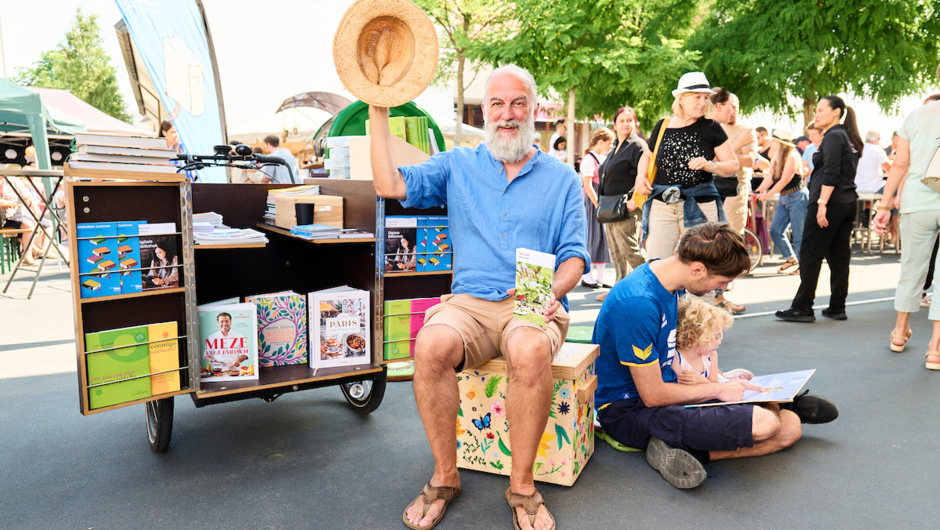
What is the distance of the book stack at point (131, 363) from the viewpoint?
96.8 inches

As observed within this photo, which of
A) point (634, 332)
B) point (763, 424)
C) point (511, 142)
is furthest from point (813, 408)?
point (511, 142)

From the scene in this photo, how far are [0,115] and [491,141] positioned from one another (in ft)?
29.0

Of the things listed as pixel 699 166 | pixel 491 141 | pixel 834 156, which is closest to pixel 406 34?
pixel 491 141

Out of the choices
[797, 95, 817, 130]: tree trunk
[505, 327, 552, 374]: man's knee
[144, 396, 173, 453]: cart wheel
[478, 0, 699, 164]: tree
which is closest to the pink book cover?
[505, 327, 552, 374]: man's knee

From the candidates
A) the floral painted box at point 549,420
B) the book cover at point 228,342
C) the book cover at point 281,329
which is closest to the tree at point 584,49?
the book cover at point 281,329

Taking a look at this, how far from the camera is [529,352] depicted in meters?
2.35

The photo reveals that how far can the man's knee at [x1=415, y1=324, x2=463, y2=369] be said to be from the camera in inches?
95.5

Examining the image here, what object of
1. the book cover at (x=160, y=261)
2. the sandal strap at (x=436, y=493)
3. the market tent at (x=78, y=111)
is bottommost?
the sandal strap at (x=436, y=493)

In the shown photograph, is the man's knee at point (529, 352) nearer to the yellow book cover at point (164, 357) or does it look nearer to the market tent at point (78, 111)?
the yellow book cover at point (164, 357)

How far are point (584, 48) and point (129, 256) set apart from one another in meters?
9.40

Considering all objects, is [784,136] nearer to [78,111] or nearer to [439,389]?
[439,389]

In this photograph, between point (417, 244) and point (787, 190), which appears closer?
point (417, 244)

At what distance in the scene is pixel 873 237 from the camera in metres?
12.7

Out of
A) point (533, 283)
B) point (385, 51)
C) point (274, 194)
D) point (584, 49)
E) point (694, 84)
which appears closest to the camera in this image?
point (533, 283)
